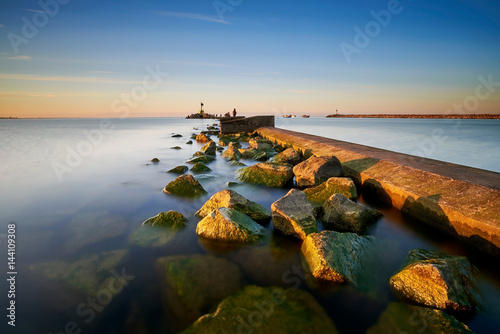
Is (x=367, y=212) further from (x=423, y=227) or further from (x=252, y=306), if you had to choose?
(x=252, y=306)

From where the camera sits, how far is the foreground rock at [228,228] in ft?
13.5

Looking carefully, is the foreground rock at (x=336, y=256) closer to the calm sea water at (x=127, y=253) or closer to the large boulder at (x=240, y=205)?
the calm sea water at (x=127, y=253)

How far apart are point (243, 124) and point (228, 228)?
24952 millimetres

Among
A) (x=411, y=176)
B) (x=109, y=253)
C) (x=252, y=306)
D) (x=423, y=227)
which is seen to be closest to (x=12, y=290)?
(x=109, y=253)

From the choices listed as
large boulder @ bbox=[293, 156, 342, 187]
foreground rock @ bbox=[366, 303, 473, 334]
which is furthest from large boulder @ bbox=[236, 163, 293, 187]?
foreground rock @ bbox=[366, 303, 473, 334]

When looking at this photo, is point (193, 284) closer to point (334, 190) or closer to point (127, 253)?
point (127, 253)

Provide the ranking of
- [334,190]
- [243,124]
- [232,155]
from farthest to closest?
[243,124] < [232,155] < [334,190]

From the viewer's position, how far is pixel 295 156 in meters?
10.2

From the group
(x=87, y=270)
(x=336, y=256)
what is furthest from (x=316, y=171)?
(x=87, y=270)

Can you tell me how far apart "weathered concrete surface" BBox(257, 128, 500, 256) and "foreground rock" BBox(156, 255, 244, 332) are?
3.81 m

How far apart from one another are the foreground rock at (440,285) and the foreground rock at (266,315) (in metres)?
1.12

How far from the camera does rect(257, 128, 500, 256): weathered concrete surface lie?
378cm

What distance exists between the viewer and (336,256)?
326 centimetres

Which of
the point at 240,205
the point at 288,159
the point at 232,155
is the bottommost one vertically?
the point at 232,155
